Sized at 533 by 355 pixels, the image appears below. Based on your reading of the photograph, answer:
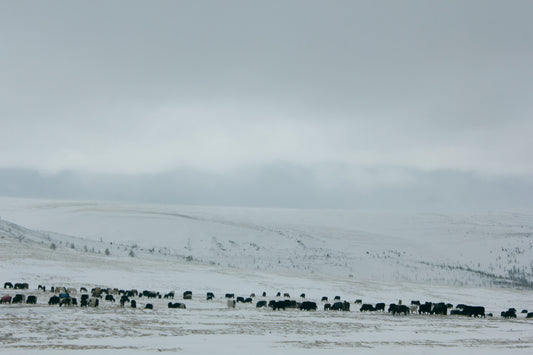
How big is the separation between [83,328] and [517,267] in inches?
2721

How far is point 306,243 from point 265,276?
32.0 m

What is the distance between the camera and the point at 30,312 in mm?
23469

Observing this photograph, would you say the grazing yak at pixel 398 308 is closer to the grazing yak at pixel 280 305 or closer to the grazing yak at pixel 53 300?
the grazing yak at pixel 280 305

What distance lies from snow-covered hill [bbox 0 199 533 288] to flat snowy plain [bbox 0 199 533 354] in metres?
0.27

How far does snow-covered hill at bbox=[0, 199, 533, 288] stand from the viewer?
66.0m

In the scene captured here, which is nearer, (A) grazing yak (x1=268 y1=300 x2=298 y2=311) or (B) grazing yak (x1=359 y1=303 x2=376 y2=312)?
(A) grazing yak (x1=268 y1=300 x2=298 y2=311)

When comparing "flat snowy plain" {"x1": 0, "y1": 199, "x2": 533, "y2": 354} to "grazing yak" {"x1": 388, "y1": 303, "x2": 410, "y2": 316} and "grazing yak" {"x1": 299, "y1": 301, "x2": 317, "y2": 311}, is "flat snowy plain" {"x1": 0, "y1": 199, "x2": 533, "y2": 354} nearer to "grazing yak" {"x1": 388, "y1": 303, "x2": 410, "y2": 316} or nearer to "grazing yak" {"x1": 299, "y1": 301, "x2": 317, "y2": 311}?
"grazing yak" {"x1": 388, "y1": 303, "x2": 410, "y2": 316}

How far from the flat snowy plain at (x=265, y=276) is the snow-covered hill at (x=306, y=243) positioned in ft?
0.89

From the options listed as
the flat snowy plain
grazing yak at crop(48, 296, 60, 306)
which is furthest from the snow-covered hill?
grazing yak at crop(48, 296, 60, 306)

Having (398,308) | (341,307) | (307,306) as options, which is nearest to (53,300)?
(307,306)

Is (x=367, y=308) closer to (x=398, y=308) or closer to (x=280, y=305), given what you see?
(x=398, y=308)

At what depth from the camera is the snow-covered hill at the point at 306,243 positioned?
66000 mm

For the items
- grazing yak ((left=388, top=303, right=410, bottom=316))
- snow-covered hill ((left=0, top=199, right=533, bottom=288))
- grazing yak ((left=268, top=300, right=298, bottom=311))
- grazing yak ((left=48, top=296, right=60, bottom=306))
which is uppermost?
snow-covered hill ((left=0, top=199, right=533, bottom=288))

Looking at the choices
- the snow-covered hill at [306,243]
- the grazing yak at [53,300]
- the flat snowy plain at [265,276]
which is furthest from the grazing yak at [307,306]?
the snow-covered hill at [306,243]
